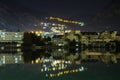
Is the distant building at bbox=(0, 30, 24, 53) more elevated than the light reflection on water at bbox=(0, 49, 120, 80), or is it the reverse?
the distant building at bbox=(0, 30, 24, 53)

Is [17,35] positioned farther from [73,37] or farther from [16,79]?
[16,79]

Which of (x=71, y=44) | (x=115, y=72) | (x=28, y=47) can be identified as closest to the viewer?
(x=115, y=72)

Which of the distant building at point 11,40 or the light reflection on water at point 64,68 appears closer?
the light reflection on water at point 64,68

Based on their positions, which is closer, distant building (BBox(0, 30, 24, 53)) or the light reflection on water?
the light reflection on water

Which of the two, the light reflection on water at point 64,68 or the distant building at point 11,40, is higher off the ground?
the distant building at point 11,40

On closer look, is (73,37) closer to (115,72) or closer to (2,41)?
(2,41)

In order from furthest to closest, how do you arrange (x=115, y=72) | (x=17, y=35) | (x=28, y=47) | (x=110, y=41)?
(x=17, y=35) → (x=110, y=41) → (x=28, y=47) → (x=115, y=72)

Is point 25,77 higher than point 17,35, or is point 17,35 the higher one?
point 17,35

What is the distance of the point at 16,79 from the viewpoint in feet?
71.2

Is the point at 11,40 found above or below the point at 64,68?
above

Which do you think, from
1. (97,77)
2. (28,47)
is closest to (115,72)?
(97,77)

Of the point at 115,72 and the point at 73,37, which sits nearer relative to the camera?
the point at 115,72

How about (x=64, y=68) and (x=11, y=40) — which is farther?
(x=11, y=40)

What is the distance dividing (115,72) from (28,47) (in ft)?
156
